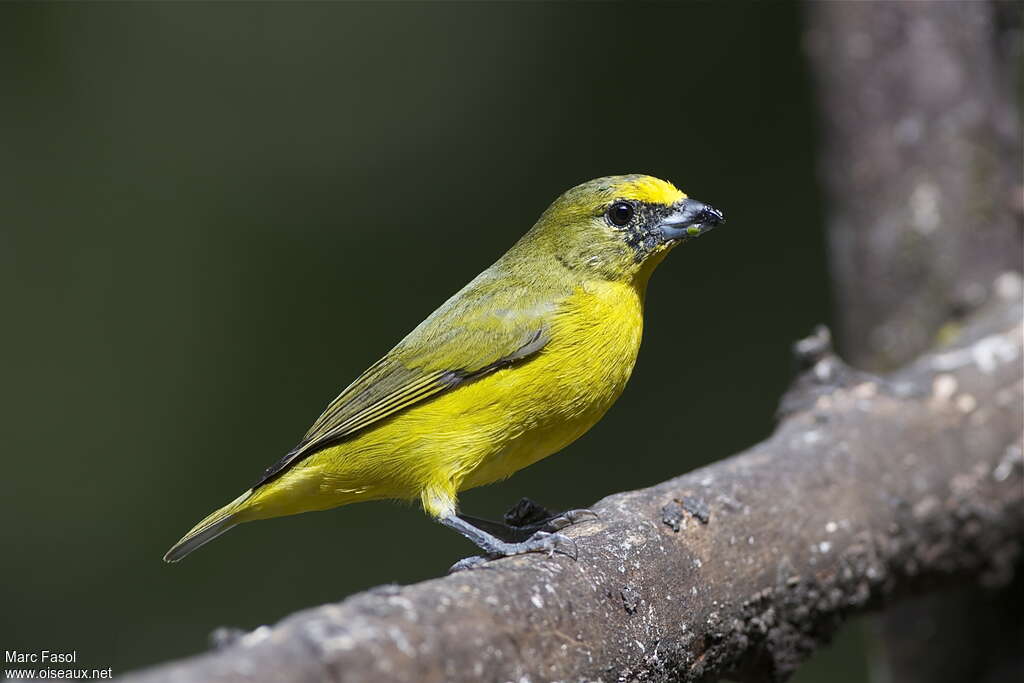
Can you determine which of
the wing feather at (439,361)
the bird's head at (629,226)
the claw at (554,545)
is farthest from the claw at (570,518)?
the bird's head at (629,226)

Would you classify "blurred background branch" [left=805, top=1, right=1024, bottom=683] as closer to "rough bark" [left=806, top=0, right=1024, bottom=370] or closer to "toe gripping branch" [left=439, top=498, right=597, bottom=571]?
"rough bark" [left=806, top=0, right=1024, bottom=370]

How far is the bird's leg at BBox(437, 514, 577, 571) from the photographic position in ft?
9.52

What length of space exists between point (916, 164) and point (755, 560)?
2658mm

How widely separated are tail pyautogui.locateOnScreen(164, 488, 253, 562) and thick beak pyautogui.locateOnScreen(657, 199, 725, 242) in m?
1.70

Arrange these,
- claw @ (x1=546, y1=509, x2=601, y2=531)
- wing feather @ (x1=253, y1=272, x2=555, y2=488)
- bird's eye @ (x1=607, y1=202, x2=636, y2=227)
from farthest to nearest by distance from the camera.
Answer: bird's eye @ (x1=607, y1=202, x2=636, y2=227) < wing feather @ (x1=253, y1=272, x2=555, y2=488) < claw @ (x1=546, y1=509, x2=601, y2=531)

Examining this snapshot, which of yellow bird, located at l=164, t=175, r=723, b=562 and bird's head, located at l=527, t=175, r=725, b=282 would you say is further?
bird's head, located at l=527, t=175, r=725, b=282

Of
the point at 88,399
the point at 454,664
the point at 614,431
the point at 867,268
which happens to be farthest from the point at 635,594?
the point at 88,399

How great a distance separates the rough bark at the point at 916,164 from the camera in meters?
5.05

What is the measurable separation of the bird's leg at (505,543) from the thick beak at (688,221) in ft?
4.05

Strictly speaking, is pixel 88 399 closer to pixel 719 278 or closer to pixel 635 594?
pixel 719 278

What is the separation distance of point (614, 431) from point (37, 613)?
3.66 metres

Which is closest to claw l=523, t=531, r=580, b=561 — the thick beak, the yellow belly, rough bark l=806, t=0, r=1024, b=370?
the yellow belly

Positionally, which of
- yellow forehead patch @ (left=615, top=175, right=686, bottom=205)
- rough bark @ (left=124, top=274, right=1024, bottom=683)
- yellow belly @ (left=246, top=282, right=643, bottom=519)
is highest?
yellow forehead patch @ (left=615, top=175, right=686, bottom=205)

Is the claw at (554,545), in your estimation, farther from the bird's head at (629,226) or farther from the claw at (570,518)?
the bird's head at (629,226)
